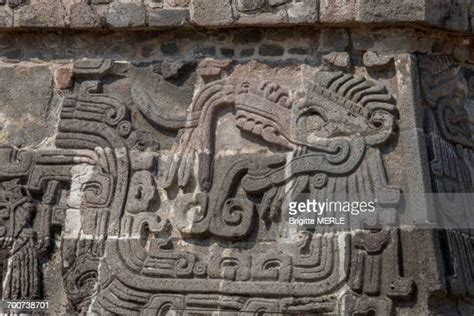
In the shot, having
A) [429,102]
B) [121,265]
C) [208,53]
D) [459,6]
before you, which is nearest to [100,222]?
[121,265]

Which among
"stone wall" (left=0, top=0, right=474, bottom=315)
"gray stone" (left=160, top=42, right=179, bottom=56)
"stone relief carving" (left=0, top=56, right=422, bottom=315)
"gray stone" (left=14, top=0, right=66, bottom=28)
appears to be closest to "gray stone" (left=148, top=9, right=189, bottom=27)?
"stone wall" (left=0, top=0, right=474, bottom=315)

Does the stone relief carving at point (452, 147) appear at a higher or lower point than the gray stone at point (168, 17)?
lower

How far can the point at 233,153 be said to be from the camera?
300 inches

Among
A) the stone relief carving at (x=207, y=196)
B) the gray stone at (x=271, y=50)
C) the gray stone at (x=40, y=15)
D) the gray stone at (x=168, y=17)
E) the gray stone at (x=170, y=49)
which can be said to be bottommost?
the stone relief carving at (x=207, y=196)

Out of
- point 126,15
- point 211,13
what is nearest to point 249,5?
point 211,13

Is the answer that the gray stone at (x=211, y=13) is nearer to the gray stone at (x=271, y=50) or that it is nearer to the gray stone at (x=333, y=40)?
the gray stone at (x=271, y=50)

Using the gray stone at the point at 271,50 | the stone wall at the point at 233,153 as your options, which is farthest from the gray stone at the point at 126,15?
the gray stone at the point at 271,50

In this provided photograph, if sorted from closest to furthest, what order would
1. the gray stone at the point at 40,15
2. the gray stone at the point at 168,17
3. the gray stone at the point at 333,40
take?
the gray stone at the point at 333,40 → the gray stone at the point at 168,17 → the gray stone at the point at 40,15

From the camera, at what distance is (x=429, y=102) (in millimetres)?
7496

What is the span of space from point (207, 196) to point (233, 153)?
1.11 ft

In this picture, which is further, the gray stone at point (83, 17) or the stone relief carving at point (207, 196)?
the gray stone at point (83, 17)

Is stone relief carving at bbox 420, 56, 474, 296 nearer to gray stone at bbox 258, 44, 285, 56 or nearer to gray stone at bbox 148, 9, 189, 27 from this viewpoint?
gray stone at bbox 258, 44, 285, 56

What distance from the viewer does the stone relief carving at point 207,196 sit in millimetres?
7211

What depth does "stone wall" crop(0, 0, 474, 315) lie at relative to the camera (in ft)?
23.6
